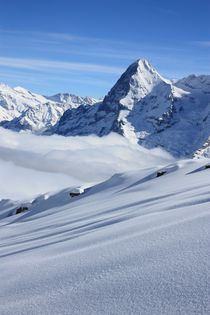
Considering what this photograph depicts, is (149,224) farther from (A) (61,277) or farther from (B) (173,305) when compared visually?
(B) (173,305)

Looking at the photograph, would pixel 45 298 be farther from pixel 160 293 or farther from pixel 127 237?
pixel 127 237

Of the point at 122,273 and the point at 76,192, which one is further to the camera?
the point at 76,192

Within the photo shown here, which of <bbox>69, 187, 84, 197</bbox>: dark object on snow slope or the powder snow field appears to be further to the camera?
<bbox>69, 187, 84, 197</bbox>: dark object on snow slope

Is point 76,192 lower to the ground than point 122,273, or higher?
higher

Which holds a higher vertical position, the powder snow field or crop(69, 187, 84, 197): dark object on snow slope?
crop(69, 187, 84, 197): dark object on snow slope

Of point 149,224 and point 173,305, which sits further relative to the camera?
point 149,224

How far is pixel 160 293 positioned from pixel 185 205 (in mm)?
7323

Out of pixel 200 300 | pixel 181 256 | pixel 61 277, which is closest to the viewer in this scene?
pixel 200 300

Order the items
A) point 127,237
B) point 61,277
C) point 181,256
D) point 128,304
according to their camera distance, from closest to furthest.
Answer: point 128,304, point 181,256, point 61,277, point 127,237

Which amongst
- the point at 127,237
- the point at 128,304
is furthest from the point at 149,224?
the point at 128,304

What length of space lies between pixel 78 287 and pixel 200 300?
216 centimetres

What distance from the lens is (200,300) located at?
5.38 m

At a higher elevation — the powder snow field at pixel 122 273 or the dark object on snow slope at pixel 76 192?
the dark object on snow slope at pixel 76 192

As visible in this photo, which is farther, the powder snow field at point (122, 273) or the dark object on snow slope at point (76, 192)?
the dark object on snow slope at point (76, 192)
